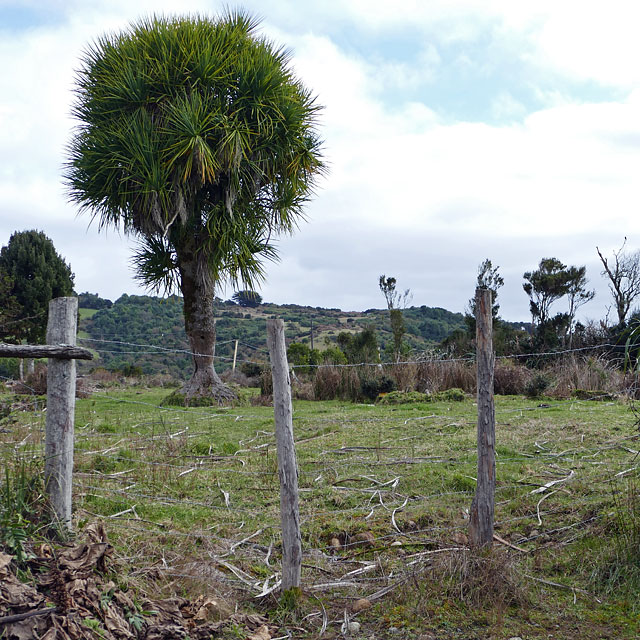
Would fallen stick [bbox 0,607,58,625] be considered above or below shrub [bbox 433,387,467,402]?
below

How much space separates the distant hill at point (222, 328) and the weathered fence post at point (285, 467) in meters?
22.3

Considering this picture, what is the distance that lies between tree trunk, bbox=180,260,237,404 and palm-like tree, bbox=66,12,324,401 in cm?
3

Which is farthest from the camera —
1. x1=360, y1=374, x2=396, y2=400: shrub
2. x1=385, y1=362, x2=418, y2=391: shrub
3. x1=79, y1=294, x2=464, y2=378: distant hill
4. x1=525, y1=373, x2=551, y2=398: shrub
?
x1=79, y1=294, x2=464, y2=378: distant hill

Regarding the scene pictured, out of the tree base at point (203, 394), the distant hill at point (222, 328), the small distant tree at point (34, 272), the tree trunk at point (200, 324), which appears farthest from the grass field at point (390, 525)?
the distant hill at point (222, 328)

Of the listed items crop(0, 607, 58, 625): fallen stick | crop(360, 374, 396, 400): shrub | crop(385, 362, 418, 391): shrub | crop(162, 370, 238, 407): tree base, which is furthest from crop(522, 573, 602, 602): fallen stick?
crop(162, 370, 238, 407): tree base

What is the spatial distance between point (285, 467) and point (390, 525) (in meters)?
1.54

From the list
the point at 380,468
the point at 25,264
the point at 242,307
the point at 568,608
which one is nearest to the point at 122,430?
the point at 380,468

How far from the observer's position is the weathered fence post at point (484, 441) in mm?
3684

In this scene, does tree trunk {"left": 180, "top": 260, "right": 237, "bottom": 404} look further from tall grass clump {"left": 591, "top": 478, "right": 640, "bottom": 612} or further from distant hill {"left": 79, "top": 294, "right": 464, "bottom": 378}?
tall grass clump {"left": 591, "top": 478, "right": 640, "bottom": 612}

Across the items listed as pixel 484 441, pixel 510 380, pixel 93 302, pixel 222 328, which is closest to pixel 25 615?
pixel 484 441

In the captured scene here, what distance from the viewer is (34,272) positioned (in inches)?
914

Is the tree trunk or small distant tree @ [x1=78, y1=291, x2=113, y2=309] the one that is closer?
the tree trunk

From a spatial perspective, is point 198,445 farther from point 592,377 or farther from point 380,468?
point 592,377

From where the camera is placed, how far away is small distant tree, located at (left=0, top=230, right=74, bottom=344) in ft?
72.9
